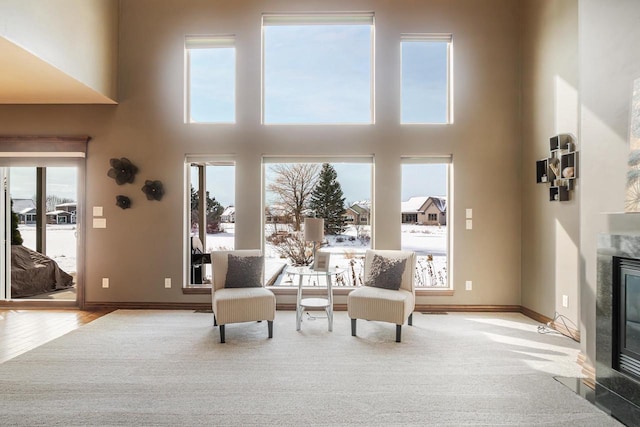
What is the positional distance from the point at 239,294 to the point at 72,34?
11.3ft

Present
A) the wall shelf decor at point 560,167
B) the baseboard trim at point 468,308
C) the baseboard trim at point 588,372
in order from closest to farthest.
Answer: the baseboard trim at point 588,372, the wall shelf decor at point 560,167, the baseboard trim at point 468,308

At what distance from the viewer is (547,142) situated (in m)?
4.20

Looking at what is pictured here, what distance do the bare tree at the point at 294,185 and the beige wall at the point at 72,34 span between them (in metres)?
2.51

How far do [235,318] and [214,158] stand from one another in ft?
7.68

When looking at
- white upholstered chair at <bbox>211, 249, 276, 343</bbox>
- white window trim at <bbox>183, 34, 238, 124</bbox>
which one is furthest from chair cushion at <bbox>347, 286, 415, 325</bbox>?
white window trim at <bbox>183, 34, 238, 124</bbox>

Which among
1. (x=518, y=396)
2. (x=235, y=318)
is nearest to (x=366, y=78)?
(x=235, y=318)

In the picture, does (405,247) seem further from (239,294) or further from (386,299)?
(239,294)

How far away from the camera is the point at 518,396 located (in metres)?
2.52

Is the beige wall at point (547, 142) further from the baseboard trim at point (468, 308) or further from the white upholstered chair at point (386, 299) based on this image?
the white upholstered chair at point (386, 299)

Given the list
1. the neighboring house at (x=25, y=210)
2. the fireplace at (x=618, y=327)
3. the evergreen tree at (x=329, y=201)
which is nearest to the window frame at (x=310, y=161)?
the evergreen tree at (x=329, y=201)

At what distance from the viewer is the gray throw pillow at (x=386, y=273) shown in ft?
13.1

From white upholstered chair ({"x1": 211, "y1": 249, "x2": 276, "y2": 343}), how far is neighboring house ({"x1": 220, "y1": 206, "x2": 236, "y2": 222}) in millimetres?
852

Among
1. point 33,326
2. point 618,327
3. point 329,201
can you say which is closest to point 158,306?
point 33,326

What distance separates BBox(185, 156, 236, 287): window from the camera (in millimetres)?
4992
